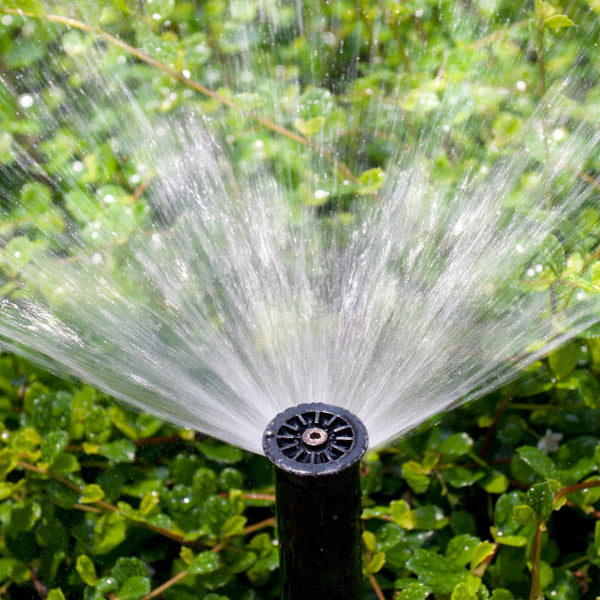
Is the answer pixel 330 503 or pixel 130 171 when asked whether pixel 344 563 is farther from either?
pixel 130 171

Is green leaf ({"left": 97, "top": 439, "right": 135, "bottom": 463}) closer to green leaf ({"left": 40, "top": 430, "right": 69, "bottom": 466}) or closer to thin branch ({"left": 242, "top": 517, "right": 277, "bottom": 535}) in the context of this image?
green leaf ({"left": 40, "top": 430, "right": 69, "bottom": 466})

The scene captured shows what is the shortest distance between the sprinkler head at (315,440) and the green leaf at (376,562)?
43 cm

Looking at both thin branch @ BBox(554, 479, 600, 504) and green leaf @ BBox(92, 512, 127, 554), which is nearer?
thin branch @ BBox(554, 479, 600, 504)

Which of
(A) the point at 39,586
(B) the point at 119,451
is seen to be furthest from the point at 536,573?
(A) the point at 39,586

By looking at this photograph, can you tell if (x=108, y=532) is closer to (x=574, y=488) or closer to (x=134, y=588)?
(x=134, y=588)

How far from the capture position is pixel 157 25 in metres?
2.01

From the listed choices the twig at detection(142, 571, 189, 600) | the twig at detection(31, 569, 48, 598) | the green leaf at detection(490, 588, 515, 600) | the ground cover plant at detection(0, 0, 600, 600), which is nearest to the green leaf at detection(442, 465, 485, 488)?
the ground cover plant at detection(0, 0, 600, 600)

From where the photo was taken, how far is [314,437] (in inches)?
40.1

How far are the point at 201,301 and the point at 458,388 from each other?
507 mm

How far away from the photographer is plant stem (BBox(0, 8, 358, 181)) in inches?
70.1

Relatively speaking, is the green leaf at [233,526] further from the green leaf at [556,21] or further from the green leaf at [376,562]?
the green leaf at [556,21]

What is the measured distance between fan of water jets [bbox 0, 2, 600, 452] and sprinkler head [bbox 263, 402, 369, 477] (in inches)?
9.1

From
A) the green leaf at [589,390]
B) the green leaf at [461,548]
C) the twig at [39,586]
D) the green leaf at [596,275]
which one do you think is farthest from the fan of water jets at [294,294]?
the twig at [39,586]

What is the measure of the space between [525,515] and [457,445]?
0.96 ft
